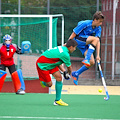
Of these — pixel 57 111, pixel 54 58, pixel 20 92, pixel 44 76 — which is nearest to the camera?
pixel 57 111

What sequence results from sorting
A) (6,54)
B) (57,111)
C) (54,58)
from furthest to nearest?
1. (6,54)
2. (54,58)
3. (57,111)

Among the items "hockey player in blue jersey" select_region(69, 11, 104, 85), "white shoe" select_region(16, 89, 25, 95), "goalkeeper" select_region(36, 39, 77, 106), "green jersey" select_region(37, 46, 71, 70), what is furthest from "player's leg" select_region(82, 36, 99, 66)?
"white shoe" select_region(16, 89, 25, 95)

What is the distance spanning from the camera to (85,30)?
9.23 meters

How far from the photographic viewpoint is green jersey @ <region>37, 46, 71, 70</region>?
7763 mm

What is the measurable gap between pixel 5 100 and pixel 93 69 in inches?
242

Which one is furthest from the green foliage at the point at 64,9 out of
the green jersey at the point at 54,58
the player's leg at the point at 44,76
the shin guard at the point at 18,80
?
the green jersey at the point at 54,58

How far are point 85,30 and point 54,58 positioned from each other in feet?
5.00

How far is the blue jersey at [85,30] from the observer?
29.9 feet

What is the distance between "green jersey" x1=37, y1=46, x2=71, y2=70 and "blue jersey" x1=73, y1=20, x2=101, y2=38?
1310mm

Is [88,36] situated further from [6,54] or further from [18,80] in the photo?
[6,54]

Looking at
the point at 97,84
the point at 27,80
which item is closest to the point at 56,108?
the point at 27,80

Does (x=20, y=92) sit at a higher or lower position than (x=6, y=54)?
lower

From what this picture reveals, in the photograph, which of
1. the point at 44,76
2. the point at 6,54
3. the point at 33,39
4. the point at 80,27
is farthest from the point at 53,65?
the point at 33,39

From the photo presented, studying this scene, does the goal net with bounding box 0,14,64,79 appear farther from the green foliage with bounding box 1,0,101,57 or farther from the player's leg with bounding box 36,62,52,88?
the player's leg with bounding box 36,62,52,88
